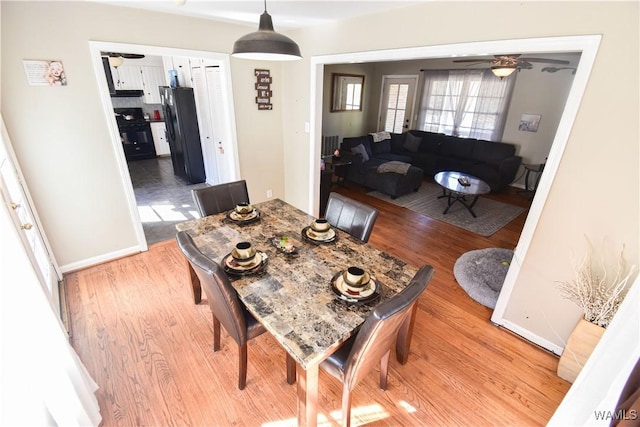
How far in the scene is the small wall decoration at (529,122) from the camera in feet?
17.0

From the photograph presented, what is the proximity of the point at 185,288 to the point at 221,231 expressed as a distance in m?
0.97

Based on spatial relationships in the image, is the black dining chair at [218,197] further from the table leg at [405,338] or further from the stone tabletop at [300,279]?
the table leg at [405,338]

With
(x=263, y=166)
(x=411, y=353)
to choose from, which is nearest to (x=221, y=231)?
(x=411, y=353)

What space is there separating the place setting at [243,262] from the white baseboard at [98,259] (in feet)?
6.82

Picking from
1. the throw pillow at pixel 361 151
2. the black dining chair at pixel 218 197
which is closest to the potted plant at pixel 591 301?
the black dining chair at pixel 218 197

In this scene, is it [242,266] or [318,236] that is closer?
[242,266]

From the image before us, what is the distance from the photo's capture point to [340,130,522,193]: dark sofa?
17.1 feet

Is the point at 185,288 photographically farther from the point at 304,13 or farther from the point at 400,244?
the point at 304,13

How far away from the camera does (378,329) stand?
44.8 inches

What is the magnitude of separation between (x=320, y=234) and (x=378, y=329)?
919 millimetres

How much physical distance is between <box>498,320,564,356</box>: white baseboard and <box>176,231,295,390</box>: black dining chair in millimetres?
1752

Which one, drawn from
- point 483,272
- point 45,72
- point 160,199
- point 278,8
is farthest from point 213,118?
point 483,272

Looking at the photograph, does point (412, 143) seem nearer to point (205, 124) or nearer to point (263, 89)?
point (263, 89)

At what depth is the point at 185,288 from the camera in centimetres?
265
